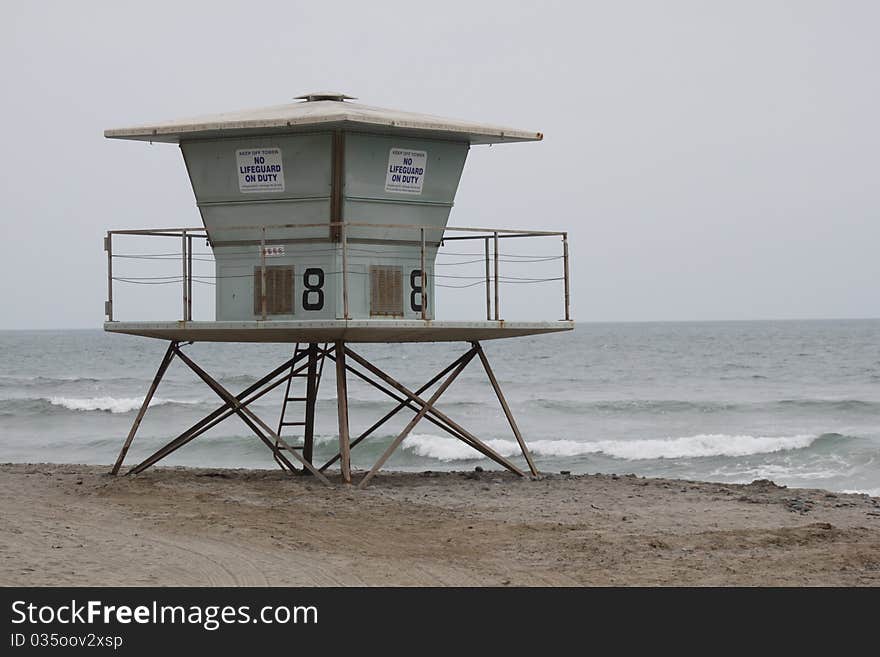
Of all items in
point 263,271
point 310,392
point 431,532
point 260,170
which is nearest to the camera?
point 431,532

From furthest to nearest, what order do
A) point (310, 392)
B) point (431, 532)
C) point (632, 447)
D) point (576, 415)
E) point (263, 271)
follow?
point (576, 415), point (632, 447), point (310, 392), point (263, 271), point (431, 532)

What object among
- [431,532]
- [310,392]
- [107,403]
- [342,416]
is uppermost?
[310,392]

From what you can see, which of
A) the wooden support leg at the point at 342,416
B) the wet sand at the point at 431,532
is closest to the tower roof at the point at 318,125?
the wooden support leg at the point at 342,416

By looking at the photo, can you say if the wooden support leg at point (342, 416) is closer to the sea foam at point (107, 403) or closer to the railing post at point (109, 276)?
the railing post at point (109, 276)

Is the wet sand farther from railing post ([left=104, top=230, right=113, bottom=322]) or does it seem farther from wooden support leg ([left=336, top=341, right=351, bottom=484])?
railing post ([left=104, top=230, right=113, bottom=322])

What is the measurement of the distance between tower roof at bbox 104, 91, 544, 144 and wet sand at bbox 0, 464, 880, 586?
433cm

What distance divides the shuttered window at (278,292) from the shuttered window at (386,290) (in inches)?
39.4

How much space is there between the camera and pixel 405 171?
15.3m

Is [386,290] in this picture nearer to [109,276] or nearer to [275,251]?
[275,251]

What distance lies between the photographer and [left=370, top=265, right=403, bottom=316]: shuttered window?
1520 centimetres

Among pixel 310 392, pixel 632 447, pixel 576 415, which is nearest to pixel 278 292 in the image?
pixel 310 392

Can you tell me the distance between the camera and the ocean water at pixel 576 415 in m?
26.8

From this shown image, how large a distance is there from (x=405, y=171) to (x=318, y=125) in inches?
50.9
